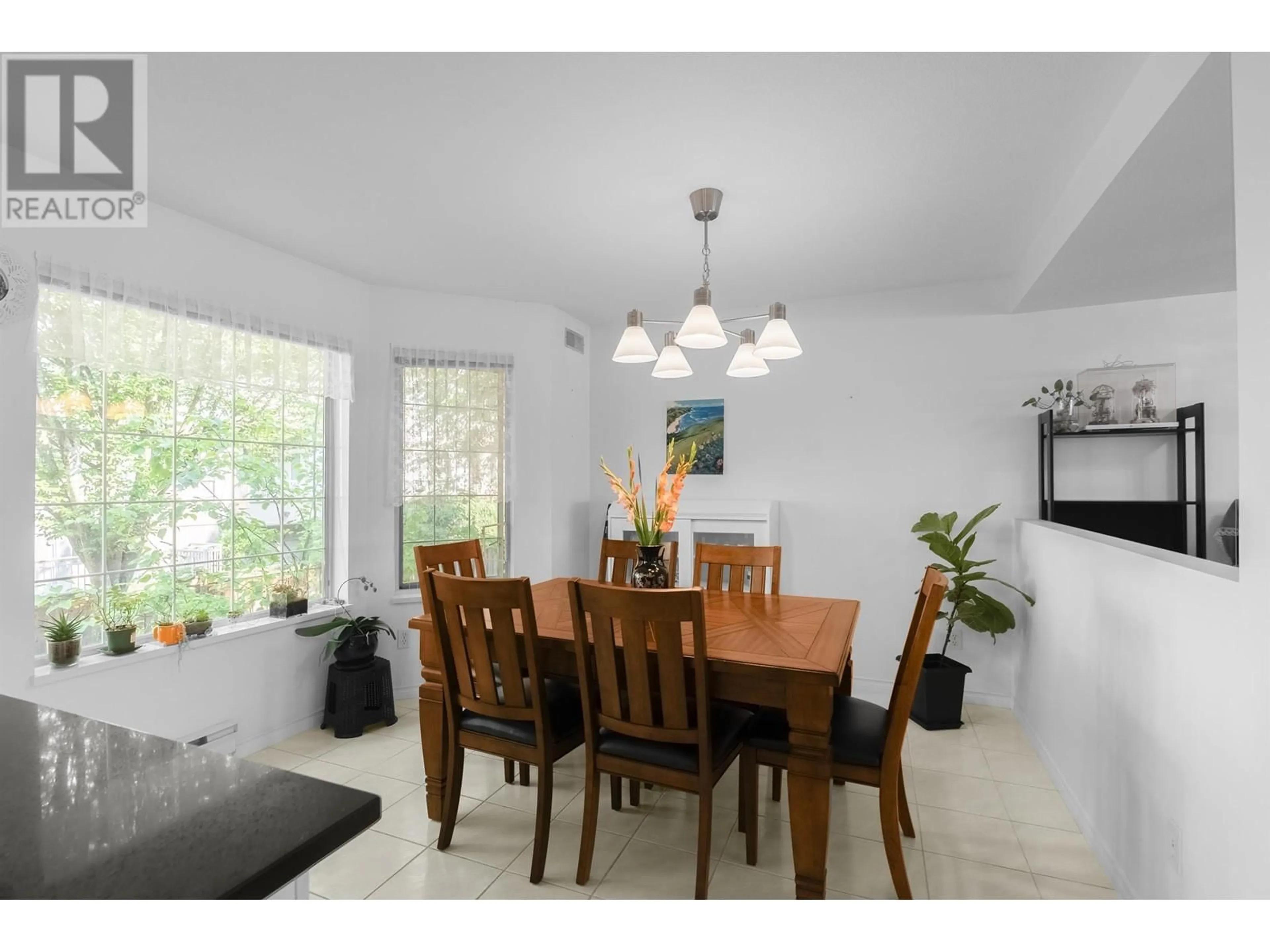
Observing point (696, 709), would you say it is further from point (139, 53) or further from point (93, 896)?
point (139, 53)

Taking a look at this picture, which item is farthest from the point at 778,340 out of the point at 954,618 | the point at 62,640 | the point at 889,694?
the point at 62,640

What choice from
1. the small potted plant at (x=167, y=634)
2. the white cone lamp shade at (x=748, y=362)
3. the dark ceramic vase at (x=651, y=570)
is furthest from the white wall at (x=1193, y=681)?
the small potted plant at (x=167, y=634)

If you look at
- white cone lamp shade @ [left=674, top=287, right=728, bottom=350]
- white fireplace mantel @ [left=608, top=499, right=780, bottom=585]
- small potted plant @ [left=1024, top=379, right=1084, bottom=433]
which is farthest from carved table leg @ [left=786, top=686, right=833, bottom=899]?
small potted plant @ [left=1024, top=379, right=1084, bottom=433]

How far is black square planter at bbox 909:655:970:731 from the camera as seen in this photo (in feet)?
10.9

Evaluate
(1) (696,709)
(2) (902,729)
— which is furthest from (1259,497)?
(1) (696,709)

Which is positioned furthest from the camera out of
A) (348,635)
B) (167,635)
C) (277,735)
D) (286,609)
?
(348,635)

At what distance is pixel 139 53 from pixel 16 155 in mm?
947

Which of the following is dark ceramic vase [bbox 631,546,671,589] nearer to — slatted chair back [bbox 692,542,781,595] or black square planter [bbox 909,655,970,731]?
slatted chair back [bbox 692,542,781,595]

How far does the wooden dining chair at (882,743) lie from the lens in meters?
1.88

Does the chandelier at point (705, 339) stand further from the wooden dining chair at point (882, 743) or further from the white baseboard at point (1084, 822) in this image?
the white baseboard at point (1084, 822)

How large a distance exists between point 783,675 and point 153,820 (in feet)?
4.98

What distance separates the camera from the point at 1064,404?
11.1 feet

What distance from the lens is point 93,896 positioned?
56 cm

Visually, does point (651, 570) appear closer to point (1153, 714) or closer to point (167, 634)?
point (1153, 714)
